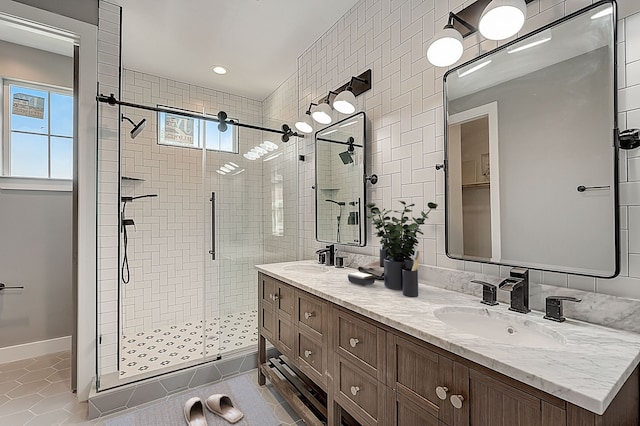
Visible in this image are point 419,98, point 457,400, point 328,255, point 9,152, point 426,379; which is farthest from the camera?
point 9,152

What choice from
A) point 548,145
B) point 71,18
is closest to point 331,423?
point 548,145

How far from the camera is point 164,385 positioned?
2137 mm

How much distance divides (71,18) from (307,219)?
93.9 inches

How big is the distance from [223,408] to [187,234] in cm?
217

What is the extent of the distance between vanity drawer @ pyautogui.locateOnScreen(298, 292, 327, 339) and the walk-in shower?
114cm

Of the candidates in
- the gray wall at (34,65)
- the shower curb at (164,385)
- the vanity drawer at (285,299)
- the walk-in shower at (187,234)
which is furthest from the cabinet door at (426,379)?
the gray wall at (34,65)

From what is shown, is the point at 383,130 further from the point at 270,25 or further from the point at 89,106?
the point at 89,106

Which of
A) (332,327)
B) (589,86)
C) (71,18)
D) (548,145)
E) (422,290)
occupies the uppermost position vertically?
(71,18)

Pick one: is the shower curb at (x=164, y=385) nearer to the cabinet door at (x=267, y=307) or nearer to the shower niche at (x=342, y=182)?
the cabinet door at (x=267, y=307)

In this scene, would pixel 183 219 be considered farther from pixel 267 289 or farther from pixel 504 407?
pixel 504 407

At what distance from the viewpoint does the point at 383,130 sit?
2.03 m

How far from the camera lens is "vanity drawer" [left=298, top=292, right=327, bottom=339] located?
5.09ft

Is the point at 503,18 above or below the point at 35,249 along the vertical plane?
above

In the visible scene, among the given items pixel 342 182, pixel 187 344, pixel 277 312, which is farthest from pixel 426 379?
pixel 187 344
